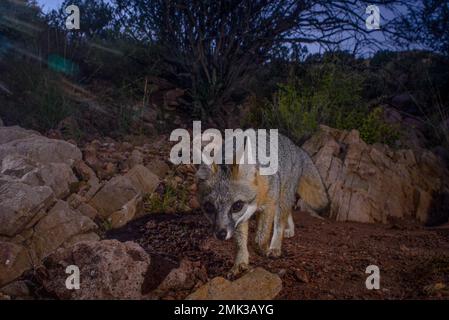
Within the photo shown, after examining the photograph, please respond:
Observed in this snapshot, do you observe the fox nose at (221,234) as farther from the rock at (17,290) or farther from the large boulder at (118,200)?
the large boulder at (118,200)

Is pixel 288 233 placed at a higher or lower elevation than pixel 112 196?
lower

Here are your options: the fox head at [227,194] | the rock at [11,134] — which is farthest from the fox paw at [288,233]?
the rock at [11,134]

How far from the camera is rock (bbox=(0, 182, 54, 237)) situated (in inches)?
162

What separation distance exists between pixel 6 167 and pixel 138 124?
3.67 m

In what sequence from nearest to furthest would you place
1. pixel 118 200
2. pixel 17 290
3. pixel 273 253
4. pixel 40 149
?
1. pixel 17 290
2. pixel 273 253
3. pixel 118 200
4. pixel 40 149

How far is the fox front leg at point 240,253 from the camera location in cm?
385

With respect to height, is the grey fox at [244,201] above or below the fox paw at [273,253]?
above

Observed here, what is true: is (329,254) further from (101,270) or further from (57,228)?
(57,228)

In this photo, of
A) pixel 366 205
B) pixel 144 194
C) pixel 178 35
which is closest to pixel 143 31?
pixel 178 35

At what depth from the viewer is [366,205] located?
6.46 meters

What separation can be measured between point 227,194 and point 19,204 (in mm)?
1921

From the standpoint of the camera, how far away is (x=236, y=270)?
3.84 metres

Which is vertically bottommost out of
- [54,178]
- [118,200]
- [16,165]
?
[118,200]

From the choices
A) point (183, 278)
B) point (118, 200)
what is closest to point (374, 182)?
point (118, 200)
